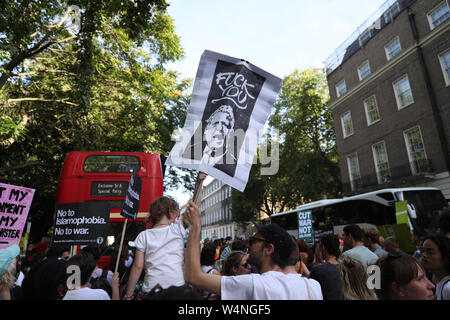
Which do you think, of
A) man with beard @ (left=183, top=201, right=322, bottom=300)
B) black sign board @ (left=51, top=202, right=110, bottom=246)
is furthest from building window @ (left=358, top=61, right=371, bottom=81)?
man with beard @ (left=183, top=201, right=322, bottom=300)

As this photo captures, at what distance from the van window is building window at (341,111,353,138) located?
2063 cm

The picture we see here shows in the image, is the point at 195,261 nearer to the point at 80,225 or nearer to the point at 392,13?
the point at 80,225

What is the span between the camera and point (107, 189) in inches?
292

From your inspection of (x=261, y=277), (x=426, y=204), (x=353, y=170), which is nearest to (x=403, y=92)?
(x=353, y=170)

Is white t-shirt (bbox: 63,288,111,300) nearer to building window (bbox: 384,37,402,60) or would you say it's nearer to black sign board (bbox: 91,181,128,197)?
black sign board (bbox: 91,181,128,197)

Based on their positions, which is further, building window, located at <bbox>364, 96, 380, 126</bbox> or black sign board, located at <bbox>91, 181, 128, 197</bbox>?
building window, located at <bbox>364, 96, 380, 126</bbox>

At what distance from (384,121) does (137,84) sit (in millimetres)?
17164

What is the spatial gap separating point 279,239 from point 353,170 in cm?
2391

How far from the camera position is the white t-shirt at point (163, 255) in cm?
255

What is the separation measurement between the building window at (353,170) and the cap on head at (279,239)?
2266 cm

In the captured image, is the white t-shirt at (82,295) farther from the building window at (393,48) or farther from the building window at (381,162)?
the building window at (393,48)

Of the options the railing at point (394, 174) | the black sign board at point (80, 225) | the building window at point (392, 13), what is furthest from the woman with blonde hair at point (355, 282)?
the building window at point (392, 13)

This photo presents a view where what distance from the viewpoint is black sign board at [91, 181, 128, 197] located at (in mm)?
7324

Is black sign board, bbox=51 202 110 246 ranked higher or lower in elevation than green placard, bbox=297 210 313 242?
lower
